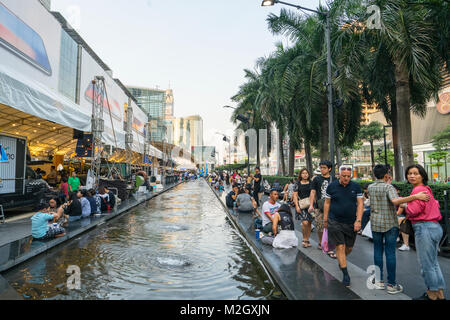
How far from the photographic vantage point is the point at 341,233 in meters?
4.24

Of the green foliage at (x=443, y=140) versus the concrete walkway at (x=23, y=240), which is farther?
the green foliage at (x=443, y=140)

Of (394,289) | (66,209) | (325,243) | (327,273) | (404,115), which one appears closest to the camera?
(394,289)

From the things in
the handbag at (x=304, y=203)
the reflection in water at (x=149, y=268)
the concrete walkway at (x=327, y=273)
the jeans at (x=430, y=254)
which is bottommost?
the reflection in water at (x=149, y=268)

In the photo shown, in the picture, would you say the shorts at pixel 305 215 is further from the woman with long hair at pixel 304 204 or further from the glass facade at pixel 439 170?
the glass facade at pixel 439 170

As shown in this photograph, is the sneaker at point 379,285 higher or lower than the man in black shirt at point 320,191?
lower

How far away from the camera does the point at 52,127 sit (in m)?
14.9

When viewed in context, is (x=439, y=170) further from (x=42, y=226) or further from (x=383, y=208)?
(x=42, y=226)

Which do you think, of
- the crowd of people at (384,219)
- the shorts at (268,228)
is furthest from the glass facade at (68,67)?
the crowd of people at (384,219)

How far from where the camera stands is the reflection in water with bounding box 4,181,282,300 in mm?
4148

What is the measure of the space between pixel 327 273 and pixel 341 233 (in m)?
0.86

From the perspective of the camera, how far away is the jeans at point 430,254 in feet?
11.4

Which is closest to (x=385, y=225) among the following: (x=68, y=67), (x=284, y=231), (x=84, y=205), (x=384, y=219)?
(x=384, y=219)

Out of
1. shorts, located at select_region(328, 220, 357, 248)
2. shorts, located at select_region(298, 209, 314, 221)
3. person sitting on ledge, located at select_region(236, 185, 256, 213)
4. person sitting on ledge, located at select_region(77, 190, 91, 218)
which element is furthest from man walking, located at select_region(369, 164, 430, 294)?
person sitting on ledge, located at select_region(77, 190, 91, 218)
